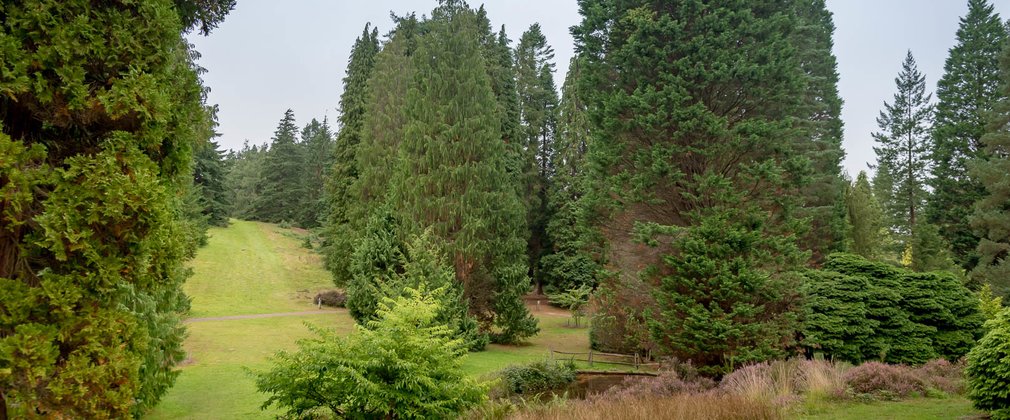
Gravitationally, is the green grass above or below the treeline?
below

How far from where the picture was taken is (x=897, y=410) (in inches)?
297

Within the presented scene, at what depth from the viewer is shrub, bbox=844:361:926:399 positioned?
855cm

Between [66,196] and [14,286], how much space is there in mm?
899

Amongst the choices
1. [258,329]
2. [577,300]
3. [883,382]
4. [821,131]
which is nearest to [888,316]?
[883,382]

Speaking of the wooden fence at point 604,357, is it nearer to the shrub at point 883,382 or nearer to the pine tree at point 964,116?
the shrub at point 883,382

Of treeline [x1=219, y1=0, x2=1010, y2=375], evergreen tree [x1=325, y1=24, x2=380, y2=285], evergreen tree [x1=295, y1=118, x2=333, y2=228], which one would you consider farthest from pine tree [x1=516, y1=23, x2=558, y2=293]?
evergreen tree [x1=295, y1=118, x2=333, y2=228]

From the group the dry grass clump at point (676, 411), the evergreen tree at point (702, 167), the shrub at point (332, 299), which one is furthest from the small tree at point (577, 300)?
the dry grass clump at point (676, 411)

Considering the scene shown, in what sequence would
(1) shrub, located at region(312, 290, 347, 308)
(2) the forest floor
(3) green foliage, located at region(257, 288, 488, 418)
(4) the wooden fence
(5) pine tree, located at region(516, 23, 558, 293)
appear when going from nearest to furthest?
(3) green foliage, located at region(257, 288, 488, 418), (2) the forest floor, (4) the wooden fence, (1) shrub, located at region(312, 290, 347, 308), (5) pine tree, located at region(516, 23, 558, 293)

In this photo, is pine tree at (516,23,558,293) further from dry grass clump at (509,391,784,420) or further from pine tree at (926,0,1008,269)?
dry grass clump at (509,391,784,420)

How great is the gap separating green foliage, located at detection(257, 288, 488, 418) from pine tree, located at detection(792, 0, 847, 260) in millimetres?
14671

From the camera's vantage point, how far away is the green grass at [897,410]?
7098mm

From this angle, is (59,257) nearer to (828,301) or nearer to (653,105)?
(653,105)

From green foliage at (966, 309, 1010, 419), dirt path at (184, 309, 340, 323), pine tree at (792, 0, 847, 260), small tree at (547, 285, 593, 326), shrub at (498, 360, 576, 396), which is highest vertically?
pine tree at (792, 0, 847, 260)

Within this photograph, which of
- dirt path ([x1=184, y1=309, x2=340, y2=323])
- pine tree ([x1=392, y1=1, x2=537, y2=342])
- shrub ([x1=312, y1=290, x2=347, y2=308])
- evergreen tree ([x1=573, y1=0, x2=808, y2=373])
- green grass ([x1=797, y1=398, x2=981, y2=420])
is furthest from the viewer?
shrub ([x1=312, y1=290, x2=347, y2=308])
